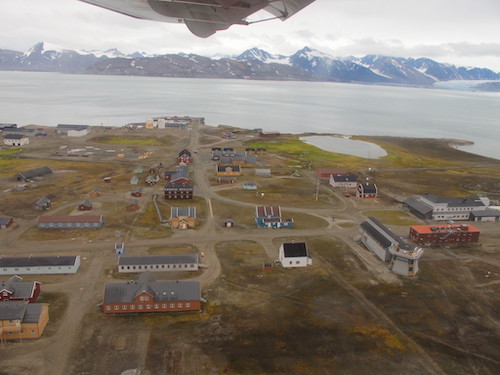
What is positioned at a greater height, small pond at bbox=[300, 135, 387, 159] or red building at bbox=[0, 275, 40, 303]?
small pond at bbox=[300, 135, 387, 159]

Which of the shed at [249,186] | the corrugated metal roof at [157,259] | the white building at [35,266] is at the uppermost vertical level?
the shed at [249,186]

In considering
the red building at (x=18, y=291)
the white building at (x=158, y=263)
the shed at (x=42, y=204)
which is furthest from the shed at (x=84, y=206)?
the red building at (x=18, y=291)

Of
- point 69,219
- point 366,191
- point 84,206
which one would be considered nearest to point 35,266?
point 69,219

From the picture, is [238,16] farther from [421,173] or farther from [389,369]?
[421,173]

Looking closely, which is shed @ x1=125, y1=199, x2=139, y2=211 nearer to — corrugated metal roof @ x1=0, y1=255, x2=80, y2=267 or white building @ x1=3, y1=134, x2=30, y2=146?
corrugated metal roof @ x1=0, y1=255, x2=80, y2=267

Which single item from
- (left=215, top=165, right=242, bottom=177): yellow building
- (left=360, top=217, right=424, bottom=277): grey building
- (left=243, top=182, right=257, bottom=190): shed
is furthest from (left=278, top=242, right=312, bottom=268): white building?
(left=215, top=165, right=242, bottom=177): yellow building

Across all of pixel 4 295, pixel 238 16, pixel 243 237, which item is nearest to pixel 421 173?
pixel 243 237

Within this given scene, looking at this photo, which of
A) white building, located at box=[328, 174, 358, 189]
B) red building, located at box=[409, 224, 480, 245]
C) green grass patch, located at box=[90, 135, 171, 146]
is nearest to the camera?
red building, located at box=[409, 224, 480, 245]

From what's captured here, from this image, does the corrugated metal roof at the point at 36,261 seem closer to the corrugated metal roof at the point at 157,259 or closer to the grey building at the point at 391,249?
the corrugated metal roof at the point at 157,259
